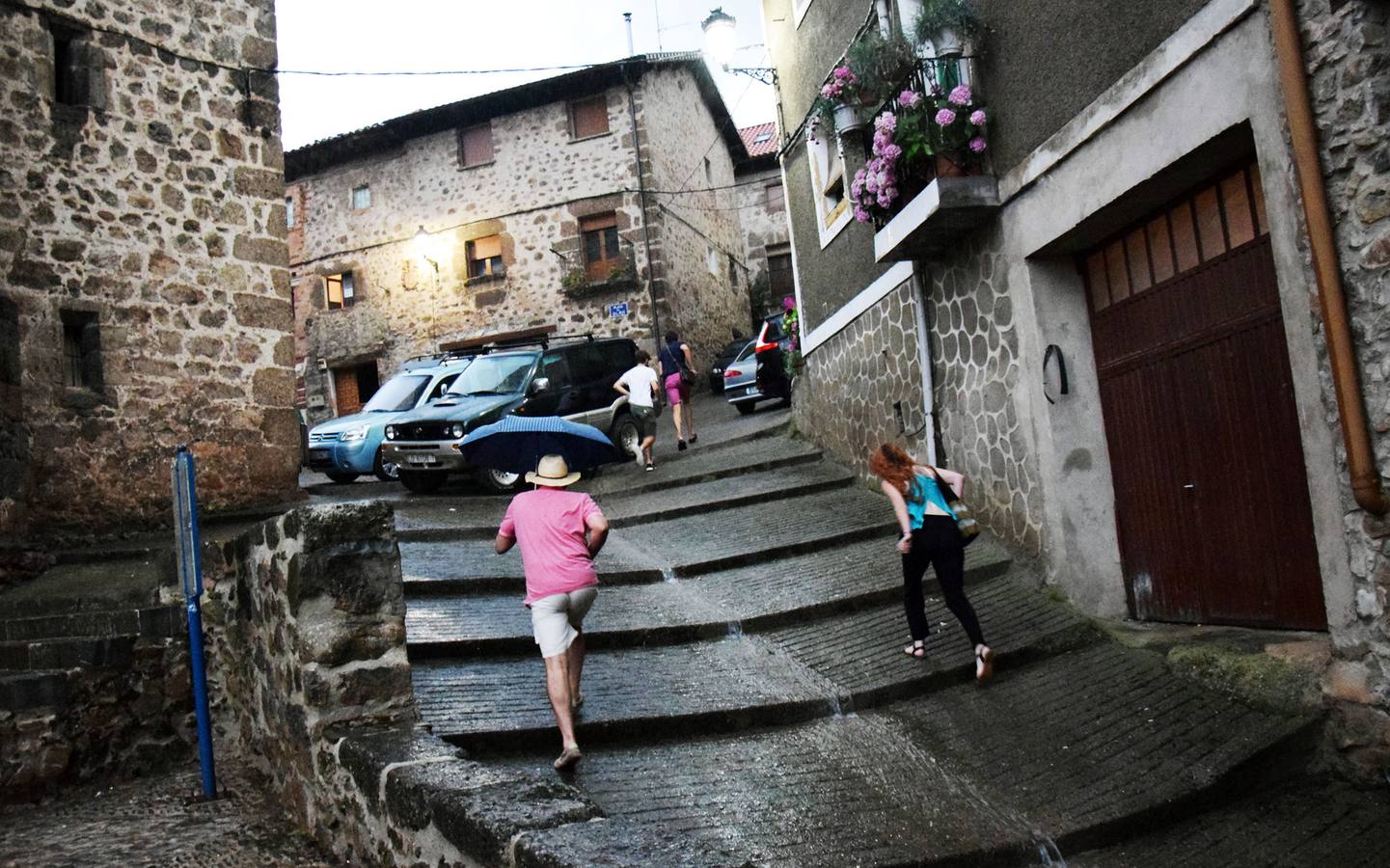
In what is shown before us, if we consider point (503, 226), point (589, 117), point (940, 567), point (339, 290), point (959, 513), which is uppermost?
point (589, 117)

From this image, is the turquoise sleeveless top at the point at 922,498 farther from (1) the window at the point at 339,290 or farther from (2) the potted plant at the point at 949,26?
(1) the window at the point at 339,290

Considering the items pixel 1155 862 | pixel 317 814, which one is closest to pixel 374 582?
pixel 317 814

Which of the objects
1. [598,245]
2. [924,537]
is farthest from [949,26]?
[598,245]

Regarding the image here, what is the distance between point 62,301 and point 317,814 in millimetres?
6722

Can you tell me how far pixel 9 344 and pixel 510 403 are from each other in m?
5.73

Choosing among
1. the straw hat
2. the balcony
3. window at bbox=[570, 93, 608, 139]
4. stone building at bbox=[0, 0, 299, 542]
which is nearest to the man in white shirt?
stone building at bbox=[0, 0, 299, 542]

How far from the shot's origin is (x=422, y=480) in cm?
1331

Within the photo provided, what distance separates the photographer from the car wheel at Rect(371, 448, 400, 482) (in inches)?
579

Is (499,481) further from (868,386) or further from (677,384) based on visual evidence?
(868,386)

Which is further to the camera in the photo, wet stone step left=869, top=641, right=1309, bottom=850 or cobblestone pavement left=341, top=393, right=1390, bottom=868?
wet stone step left=869, top=641, right=1309, bottom=850

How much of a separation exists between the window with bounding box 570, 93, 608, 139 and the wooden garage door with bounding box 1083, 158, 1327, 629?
18004 millimetres

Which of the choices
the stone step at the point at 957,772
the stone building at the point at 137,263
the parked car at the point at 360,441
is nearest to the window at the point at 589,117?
the parked car at the point at 360,441

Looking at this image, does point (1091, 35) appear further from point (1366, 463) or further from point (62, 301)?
point (62, 301)

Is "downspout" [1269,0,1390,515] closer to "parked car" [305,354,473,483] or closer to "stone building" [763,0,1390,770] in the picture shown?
"stone building" [763,0,1390,770]
